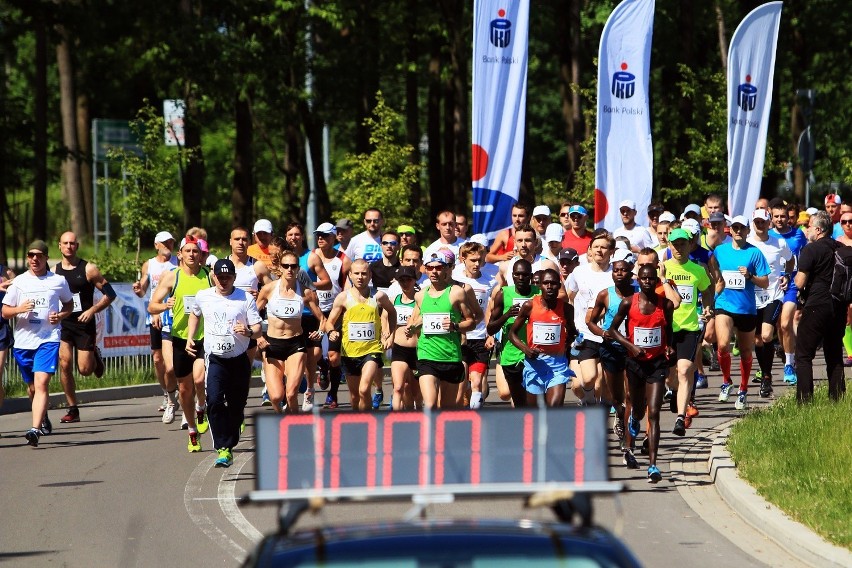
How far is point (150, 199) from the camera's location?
1109 inches

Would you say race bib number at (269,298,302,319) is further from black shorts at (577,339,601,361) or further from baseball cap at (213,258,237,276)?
black shorts at (577,339,601,361)

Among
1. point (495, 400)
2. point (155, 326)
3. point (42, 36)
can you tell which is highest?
point (42, 36)

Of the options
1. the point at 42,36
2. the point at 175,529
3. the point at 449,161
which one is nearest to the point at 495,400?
the point at 175,529

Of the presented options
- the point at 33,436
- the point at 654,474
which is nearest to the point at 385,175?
the point at 33,436

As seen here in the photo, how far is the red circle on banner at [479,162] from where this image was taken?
68.0 ft

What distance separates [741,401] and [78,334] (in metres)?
7.31

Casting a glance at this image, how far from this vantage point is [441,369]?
13.0m

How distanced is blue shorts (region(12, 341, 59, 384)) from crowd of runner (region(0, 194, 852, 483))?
0.07ft

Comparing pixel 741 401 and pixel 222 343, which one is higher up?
pixel 222 343

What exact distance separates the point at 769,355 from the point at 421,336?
19.3 feet

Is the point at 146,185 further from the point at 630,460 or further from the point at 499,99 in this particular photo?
the point at 630,460

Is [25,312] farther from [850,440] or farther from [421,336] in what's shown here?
[850,440]

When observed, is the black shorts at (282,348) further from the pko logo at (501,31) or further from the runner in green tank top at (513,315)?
the pko logo at (501,31)

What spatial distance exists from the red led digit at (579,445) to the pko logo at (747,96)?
2047 cm
